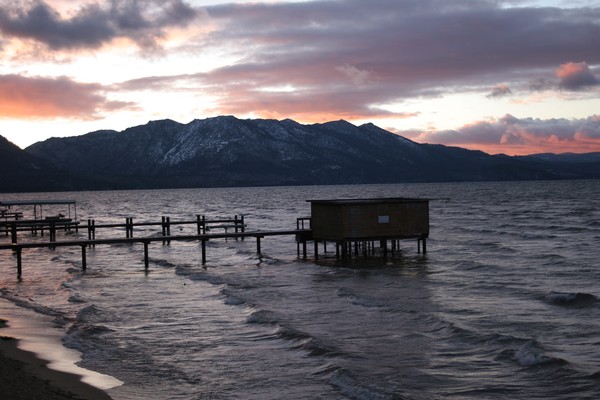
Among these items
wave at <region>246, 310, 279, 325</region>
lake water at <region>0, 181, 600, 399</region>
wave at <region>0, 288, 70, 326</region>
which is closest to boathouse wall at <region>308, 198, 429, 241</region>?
lake water at <region>0, 181, 600, 399</region>

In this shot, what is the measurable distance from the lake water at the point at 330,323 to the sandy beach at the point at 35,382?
0.78 metres

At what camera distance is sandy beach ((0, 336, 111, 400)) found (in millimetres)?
13047

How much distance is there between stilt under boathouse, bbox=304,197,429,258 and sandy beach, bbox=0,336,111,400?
2293 cm

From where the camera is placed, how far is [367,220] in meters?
38.8

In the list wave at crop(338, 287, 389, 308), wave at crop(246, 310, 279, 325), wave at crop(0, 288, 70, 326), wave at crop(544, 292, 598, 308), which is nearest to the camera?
wave at crop(246, 310, 279, 325)

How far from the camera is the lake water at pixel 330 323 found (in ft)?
50.4

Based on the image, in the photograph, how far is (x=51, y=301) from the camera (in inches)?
1064

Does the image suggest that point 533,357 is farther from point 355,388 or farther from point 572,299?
point 572,299

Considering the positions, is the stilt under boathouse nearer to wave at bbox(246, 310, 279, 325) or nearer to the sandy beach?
wave at bbox(246, 310, 279, 325)

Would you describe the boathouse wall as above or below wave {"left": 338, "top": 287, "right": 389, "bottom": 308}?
above

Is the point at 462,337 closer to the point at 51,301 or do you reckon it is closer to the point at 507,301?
the point at 507,301

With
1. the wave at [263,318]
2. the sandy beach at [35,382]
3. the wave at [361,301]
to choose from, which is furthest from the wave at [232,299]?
the sandy beach at [35,382]

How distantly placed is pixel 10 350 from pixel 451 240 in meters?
40.4

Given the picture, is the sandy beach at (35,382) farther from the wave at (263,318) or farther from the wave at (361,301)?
the wave at (361,301)
